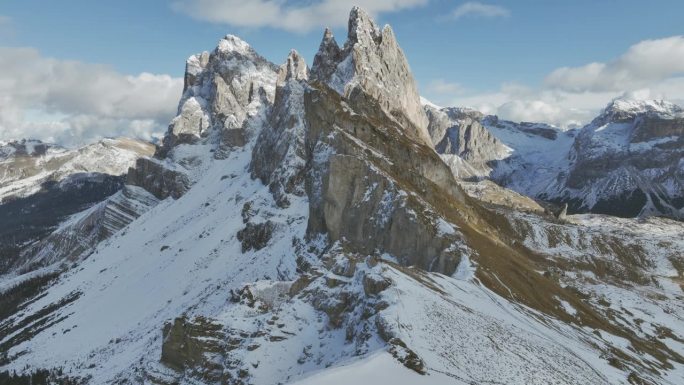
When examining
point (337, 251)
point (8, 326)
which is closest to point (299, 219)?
point (337, 251)

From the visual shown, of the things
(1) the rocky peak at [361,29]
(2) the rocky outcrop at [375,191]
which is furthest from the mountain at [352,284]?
(1) the rocky peak at [361,29]

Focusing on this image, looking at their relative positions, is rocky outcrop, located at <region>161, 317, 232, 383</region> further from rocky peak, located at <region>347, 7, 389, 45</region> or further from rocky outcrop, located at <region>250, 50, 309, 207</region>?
rocky peak, located at <region>347, 7, 389, 45</region>

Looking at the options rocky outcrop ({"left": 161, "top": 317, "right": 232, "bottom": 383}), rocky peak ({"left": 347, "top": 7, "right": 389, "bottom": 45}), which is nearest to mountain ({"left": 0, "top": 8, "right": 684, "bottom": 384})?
rocky outcrop ({"left": 161, "top": 317, "right": 232, "bottom": 383})

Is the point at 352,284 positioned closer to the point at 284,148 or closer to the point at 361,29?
the point at 284,148

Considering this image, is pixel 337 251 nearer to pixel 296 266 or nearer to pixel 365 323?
pixel 365 323

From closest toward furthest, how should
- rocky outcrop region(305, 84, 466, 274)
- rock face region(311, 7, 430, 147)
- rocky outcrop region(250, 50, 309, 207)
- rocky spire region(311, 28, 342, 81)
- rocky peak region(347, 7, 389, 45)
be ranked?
rocky outcrop region(305, 84, 466, 274)
rocky outcrop region(250, 50, 309, 207)
rock face region(311, 7, 430, 147)
rocky peak region(347, 7, 389, 45)
rocky spire region(311, 28, 342, 81)

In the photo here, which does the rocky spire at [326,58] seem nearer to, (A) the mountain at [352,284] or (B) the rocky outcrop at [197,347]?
(A) the mountain at [352,284]

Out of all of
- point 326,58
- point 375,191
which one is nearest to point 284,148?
point 326,58
